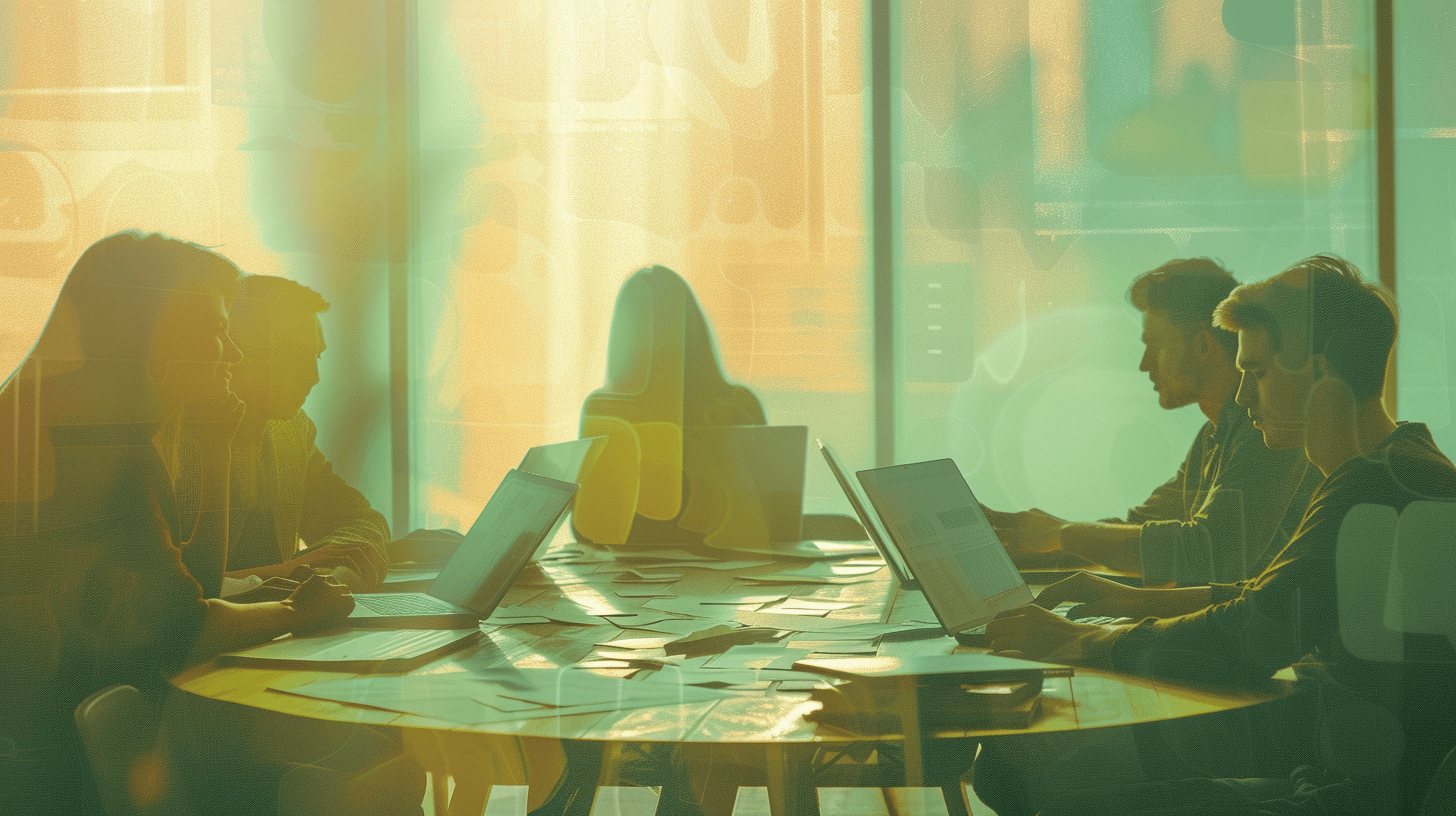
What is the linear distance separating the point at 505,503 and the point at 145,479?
0.64 m

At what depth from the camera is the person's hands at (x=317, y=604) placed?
1.65m

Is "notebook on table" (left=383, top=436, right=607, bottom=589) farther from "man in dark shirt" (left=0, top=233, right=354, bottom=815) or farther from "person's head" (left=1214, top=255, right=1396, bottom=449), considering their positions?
"person's head" (left=1214, top=255, right=1396, bottom=449)

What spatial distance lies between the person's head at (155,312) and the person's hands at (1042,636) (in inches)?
49.6

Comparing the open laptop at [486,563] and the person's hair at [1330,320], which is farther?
the open laptop at [486,563]

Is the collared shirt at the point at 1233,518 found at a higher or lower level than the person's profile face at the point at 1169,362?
lower

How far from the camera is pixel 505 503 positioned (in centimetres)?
189

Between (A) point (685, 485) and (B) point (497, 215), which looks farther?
(B) point (497, 215)

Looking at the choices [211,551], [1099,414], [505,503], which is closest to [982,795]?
[505,503]

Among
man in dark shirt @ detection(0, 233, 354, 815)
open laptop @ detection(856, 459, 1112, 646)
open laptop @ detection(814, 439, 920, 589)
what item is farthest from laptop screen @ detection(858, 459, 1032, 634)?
man in dark shirt @ detection(0, 233, 354, 815)

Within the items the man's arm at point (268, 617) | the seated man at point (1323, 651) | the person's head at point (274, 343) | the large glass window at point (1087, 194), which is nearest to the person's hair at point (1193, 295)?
the seated man at point (1323, 651)

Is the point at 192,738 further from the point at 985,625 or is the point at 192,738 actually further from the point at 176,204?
the point at 176,204

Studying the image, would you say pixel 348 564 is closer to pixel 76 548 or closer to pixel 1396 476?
pixel 76 548

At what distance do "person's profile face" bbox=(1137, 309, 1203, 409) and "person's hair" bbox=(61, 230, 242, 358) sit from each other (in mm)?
1918

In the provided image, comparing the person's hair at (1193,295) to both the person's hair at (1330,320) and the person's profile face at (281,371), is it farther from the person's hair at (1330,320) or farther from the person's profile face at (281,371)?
the person's profile face at (281,371)
